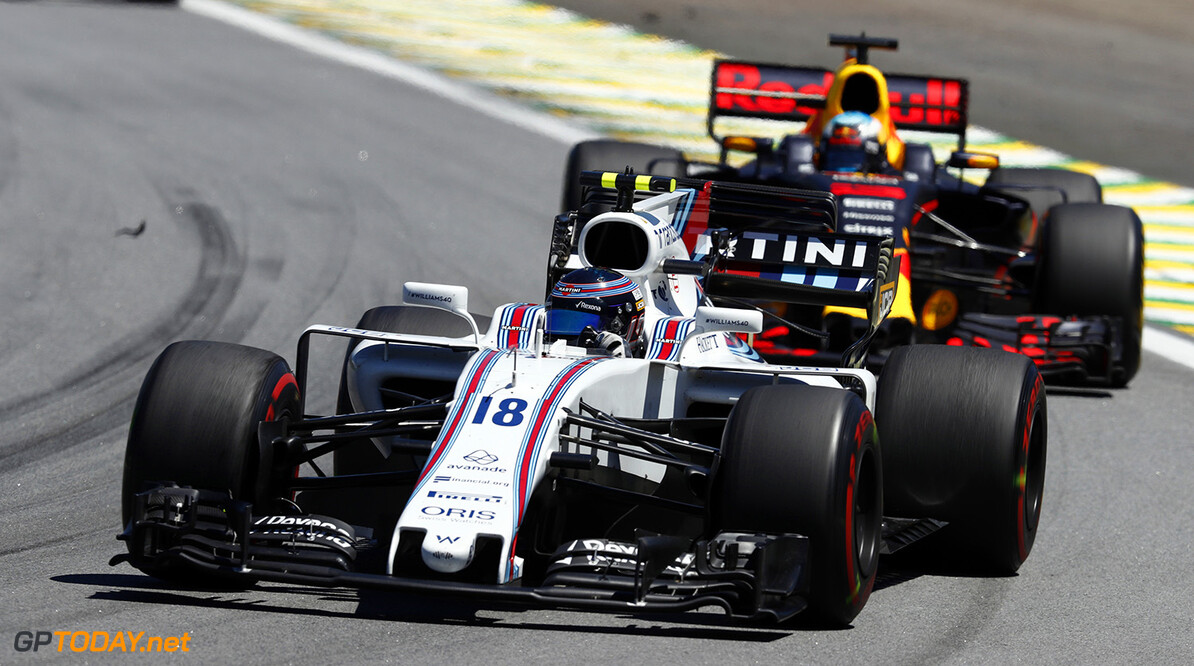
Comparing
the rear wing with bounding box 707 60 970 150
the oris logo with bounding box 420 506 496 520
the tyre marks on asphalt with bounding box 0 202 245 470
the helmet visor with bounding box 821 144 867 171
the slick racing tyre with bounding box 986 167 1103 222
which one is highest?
the rear wing with bounding box 707 60 970 150

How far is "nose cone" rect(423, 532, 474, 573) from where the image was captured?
6.94m

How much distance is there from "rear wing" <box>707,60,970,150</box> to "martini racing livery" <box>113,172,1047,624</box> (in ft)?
22.2

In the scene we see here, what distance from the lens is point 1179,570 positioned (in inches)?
353

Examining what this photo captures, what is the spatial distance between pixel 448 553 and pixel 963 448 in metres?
2.70

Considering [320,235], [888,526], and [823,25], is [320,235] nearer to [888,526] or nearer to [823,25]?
[888,526]

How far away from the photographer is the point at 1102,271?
13.6 meters

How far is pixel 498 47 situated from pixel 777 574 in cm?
1991

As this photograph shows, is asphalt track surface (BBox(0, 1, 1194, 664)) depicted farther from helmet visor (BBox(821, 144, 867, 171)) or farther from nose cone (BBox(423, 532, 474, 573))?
helmet visor (BBox(821, 144, 867, 171))

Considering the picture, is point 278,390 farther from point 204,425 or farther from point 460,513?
point 460,513

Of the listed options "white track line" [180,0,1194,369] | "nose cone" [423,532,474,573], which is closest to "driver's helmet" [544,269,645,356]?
"nose cone" [423,532,474,573]

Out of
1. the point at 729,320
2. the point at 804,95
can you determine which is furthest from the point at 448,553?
the point at 804,95

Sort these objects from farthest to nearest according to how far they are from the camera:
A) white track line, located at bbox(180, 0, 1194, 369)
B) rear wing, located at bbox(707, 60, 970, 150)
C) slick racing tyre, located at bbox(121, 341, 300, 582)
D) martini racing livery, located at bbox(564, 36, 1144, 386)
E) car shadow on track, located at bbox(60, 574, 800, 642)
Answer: white track line, located at bbox(180, 0, 1194, 369) < rear wing, located at bbox(707, 60, 970, 150) < martini racing livery, located at bbox(564, 36, 1144, 386) < slick racing tyre, located at bbox(121, 341, 300, 582) < car shadow on track, located at bbox(60, 574, 800, 642)

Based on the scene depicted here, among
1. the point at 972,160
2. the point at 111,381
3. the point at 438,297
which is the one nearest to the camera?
the point at 438,297

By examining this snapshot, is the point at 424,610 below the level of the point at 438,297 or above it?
below
